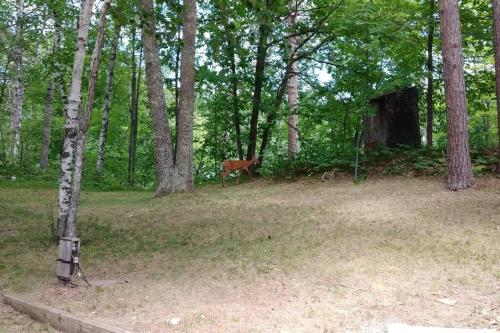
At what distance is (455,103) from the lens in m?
8.66

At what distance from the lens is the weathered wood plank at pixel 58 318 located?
3.89 m

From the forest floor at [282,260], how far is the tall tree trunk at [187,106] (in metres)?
1.06

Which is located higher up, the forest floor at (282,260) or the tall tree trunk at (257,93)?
the tall tree trunk at (257,93)

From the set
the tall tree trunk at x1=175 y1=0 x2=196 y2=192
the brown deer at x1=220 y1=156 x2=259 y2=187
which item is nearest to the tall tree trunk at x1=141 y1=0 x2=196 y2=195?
the tall tree trunk at x1=175 y1=0 x2=196 y2=192

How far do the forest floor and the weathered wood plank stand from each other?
5.7 inches

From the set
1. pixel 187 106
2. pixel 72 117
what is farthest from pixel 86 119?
pixel 187 106

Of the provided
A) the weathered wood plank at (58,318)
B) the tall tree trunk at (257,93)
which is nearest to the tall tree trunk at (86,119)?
the weathered wood plank at (58,318)

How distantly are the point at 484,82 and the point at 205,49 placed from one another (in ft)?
30.4

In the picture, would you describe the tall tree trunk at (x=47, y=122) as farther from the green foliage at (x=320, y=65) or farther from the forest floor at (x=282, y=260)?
the forest floor at (x=282, y=260)

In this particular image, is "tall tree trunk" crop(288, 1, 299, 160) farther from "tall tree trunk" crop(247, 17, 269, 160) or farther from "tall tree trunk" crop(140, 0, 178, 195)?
"tall tree trunk" crop(140, 0, 178, 195)

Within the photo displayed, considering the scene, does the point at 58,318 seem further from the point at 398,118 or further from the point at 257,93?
the point at 257,93

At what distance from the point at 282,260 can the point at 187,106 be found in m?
6.36

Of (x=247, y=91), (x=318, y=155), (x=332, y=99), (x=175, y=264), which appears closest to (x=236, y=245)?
(x=175, y=264)

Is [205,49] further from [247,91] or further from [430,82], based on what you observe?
[430,82]
